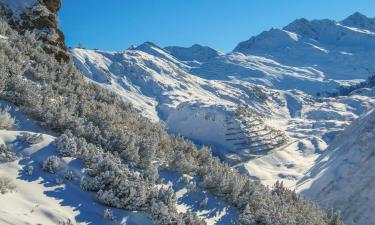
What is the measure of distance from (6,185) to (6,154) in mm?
1540

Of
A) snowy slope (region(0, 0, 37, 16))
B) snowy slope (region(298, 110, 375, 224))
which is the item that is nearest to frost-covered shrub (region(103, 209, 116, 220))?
snowy slope (region(0, 0, 37, 16))

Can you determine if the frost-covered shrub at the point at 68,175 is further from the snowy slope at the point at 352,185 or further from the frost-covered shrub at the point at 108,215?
the snowy slope at the point at 352,185

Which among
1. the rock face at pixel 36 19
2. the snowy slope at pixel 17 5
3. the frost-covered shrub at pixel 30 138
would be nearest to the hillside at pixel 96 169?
the frost-covered shrub at pixel 30 138

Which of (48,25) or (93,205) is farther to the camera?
(48,25)

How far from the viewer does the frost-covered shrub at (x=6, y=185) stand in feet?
33.8

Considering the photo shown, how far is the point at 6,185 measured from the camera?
10.5 m

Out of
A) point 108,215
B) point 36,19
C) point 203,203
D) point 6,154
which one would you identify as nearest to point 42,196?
point 108,215

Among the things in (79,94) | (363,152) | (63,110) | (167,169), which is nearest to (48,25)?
(79,94)

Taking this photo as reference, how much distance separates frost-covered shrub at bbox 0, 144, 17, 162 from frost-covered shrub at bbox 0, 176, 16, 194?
45.8 inches

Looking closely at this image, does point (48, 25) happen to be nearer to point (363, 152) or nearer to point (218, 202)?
point (218, 202)

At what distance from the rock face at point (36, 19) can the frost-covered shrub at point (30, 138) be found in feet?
41.6

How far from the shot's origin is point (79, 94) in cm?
1958

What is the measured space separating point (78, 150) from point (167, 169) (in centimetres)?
351

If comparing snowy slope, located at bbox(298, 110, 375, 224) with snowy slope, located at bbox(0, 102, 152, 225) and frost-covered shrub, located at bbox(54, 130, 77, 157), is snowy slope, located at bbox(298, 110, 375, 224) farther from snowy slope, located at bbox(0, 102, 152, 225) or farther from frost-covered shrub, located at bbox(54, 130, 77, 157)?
snowy slope, located at bbox(0, 102, 152, 225)
